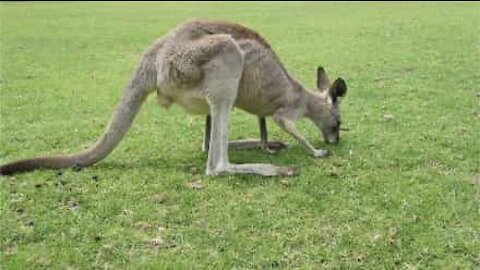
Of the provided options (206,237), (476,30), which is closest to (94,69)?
(206,237)

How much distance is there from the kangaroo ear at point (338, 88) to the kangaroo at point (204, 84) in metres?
0.60

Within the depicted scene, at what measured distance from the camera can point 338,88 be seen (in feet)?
18.9

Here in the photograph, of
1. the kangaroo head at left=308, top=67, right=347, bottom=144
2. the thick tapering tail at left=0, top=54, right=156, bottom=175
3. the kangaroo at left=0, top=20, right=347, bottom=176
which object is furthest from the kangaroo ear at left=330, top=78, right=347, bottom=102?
the thick tapering tail at left=0, top=54, right=156, bottom=175

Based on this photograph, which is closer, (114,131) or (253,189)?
(253,189)

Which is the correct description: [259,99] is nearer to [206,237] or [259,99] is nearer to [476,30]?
[206,237]

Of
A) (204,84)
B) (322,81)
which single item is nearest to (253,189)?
(204,84)

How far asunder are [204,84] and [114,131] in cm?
75

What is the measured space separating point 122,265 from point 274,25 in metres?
Answer: 14.2

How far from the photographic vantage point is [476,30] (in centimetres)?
1397

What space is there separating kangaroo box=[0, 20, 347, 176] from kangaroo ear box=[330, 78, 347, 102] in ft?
1.98

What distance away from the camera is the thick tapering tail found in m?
4.84

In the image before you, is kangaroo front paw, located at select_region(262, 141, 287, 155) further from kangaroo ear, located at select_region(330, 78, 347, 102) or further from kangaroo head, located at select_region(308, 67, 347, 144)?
A: kangaroo ear, located at select_region(330, 78, 347, 102)

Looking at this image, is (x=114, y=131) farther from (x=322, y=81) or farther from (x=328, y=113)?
(x=322, y=81)

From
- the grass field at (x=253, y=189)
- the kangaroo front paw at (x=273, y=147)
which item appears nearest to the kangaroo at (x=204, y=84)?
the grass field at (x=253, y=189)
